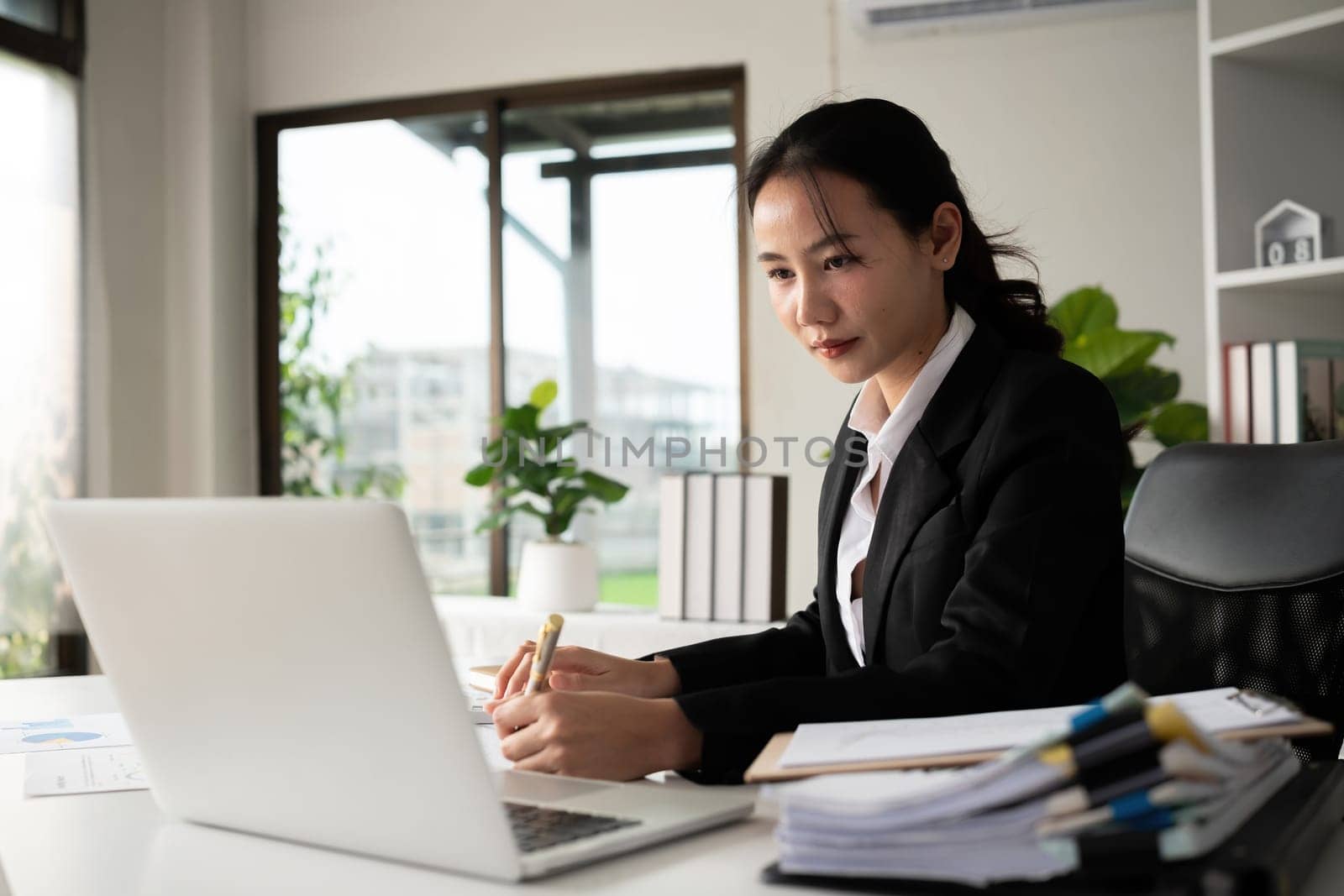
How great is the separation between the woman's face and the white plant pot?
68.4 inches

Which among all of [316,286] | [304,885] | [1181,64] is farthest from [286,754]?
[316,286]

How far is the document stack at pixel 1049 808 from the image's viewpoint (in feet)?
1.98

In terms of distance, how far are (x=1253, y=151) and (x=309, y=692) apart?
2271 millimetres

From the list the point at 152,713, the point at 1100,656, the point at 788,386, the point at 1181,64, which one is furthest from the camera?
the point at 788,386

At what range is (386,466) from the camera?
3711 mm

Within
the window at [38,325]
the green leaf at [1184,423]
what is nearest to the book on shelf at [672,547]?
the green leaf at [1184,423]

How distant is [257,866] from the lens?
30.5 inches

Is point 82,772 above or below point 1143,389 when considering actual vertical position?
below

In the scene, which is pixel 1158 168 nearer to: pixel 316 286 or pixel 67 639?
pixel 316 286

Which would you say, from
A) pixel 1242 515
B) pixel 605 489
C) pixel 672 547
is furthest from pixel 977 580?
pixel 605 489

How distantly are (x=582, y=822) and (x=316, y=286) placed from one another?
3.22m

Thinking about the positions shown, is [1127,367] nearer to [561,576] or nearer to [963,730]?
[561,576]

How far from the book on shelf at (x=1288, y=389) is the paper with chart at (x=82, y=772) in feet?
6.59

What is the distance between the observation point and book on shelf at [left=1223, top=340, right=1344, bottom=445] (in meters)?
2.27
